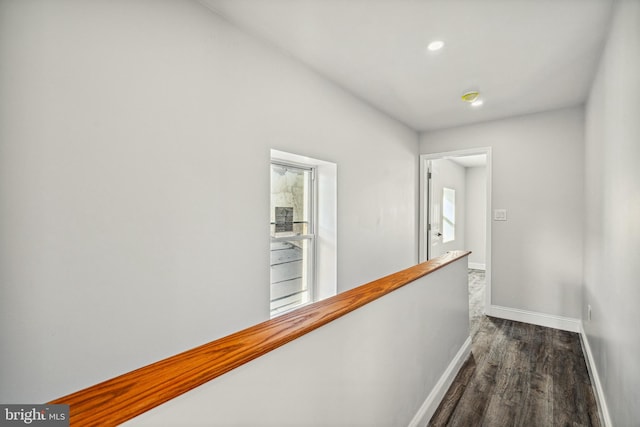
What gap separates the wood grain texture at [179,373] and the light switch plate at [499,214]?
3369mm

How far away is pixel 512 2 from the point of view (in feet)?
5.51

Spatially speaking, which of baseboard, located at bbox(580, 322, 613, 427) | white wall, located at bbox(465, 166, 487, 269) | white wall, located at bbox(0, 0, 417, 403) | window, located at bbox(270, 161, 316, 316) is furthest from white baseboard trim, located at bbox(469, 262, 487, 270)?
white wall, located at bbox(0, 0, 417, 403)

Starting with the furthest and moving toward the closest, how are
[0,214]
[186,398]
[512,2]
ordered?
[512,2]
[0,214]
[186,398]

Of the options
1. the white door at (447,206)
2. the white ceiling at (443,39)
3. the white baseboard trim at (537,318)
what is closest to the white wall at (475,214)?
the white door at (447,206)

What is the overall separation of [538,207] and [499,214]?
1.30ft

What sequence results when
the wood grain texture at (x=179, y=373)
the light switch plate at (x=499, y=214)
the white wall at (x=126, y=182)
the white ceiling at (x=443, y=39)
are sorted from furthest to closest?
the light switch plate at (x=499, y=214) → the white ceiling at (x=443, y=39) → the white wall at (x=126, y=182) → the wood grain texture at (x=179, y=373)

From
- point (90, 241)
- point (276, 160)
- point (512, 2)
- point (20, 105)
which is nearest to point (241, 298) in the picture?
point (90, 241)

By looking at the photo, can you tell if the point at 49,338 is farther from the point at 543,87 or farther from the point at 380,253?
the point at 543,87

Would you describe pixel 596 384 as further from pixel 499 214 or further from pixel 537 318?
pixel 499 214

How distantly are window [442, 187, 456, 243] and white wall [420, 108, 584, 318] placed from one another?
2.21 m

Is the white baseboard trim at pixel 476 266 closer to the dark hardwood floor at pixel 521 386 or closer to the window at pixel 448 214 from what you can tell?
the window at pixel 448 214

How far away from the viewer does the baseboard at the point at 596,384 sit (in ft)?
5.83

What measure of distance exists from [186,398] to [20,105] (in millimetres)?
1251

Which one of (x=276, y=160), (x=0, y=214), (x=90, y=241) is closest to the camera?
(x=0, y=214)
